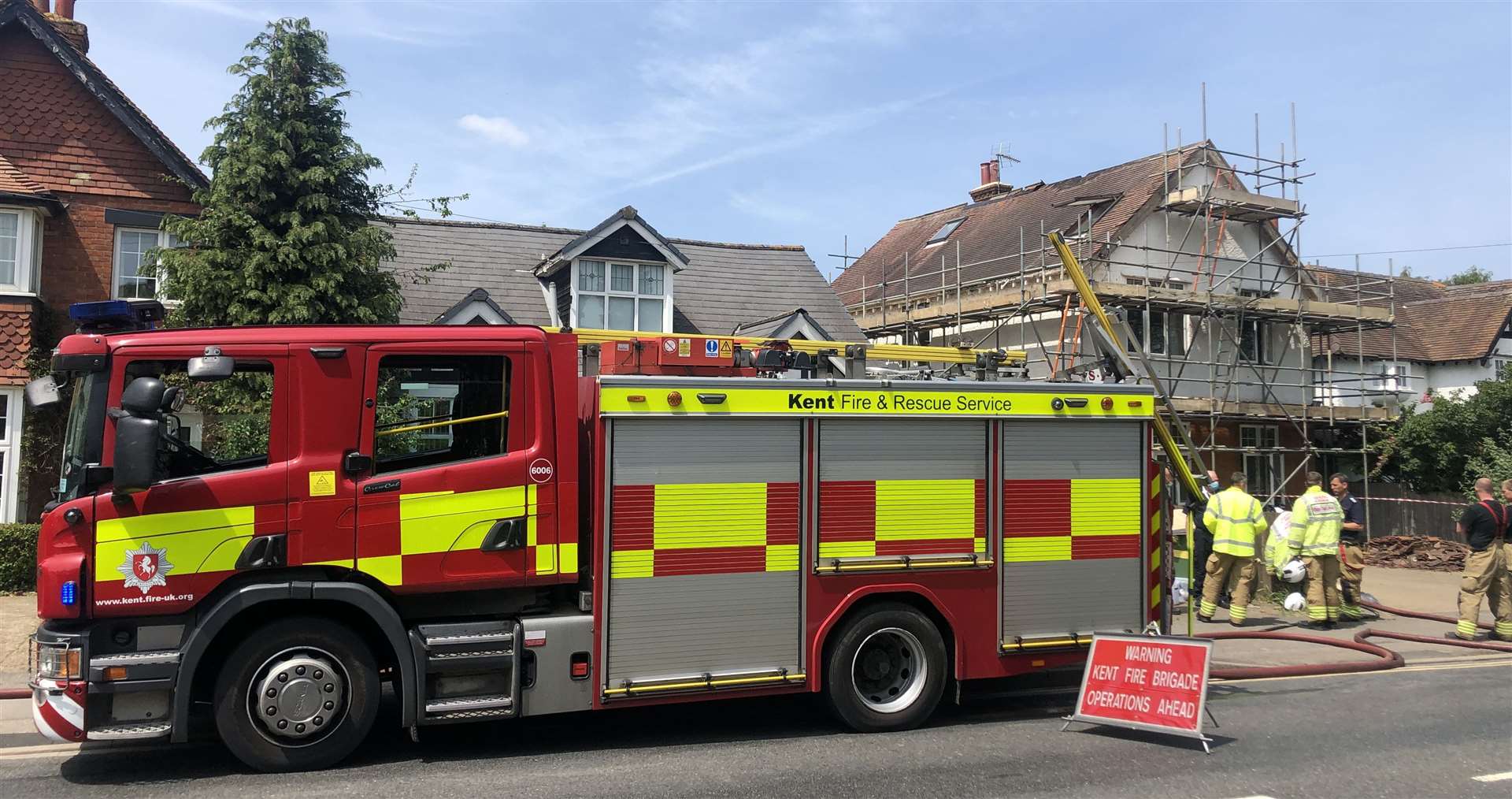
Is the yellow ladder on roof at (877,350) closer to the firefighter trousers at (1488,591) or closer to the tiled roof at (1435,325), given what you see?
the firefighter trousers at (1488,591)

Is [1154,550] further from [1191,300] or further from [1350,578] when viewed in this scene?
[1191,300]

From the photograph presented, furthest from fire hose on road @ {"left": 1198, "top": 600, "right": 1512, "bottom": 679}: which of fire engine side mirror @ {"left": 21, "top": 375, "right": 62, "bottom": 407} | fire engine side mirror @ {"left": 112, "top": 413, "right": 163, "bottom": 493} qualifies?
fire engine side mirror @ {"left": 21, "top": 375, "right": 62, "bottom": 407}

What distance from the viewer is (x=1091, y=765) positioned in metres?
6.26

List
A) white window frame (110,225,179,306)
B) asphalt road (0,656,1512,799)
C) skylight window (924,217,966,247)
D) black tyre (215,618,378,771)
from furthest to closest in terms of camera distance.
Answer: skylight window (924,217,966,247) → white window frame (110,225,179,306) → black tyre (215,618,378,771) → asphalt road (0,656,1512,799)

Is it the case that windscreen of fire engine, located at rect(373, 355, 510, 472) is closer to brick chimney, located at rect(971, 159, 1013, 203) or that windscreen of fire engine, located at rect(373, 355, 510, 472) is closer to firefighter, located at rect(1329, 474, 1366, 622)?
firefighter, located at rect(1329, 474, 1366, 622)

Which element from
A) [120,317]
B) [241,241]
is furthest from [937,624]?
[241,241]

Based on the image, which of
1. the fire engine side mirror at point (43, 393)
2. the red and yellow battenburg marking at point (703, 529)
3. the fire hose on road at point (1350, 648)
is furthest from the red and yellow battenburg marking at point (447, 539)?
the fire hose on road at point (1350, 648)

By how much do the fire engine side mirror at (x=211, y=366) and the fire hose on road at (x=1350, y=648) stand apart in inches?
316

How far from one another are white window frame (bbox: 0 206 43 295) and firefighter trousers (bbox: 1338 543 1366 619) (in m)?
17.6

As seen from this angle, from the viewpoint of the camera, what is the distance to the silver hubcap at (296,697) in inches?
233

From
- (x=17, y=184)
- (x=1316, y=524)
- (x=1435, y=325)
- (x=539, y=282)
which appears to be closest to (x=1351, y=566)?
(x=1316, y=524)

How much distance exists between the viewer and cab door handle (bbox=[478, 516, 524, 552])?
246 inches

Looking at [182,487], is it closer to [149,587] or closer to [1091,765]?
[149,587]

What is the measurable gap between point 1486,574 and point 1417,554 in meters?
9.61
